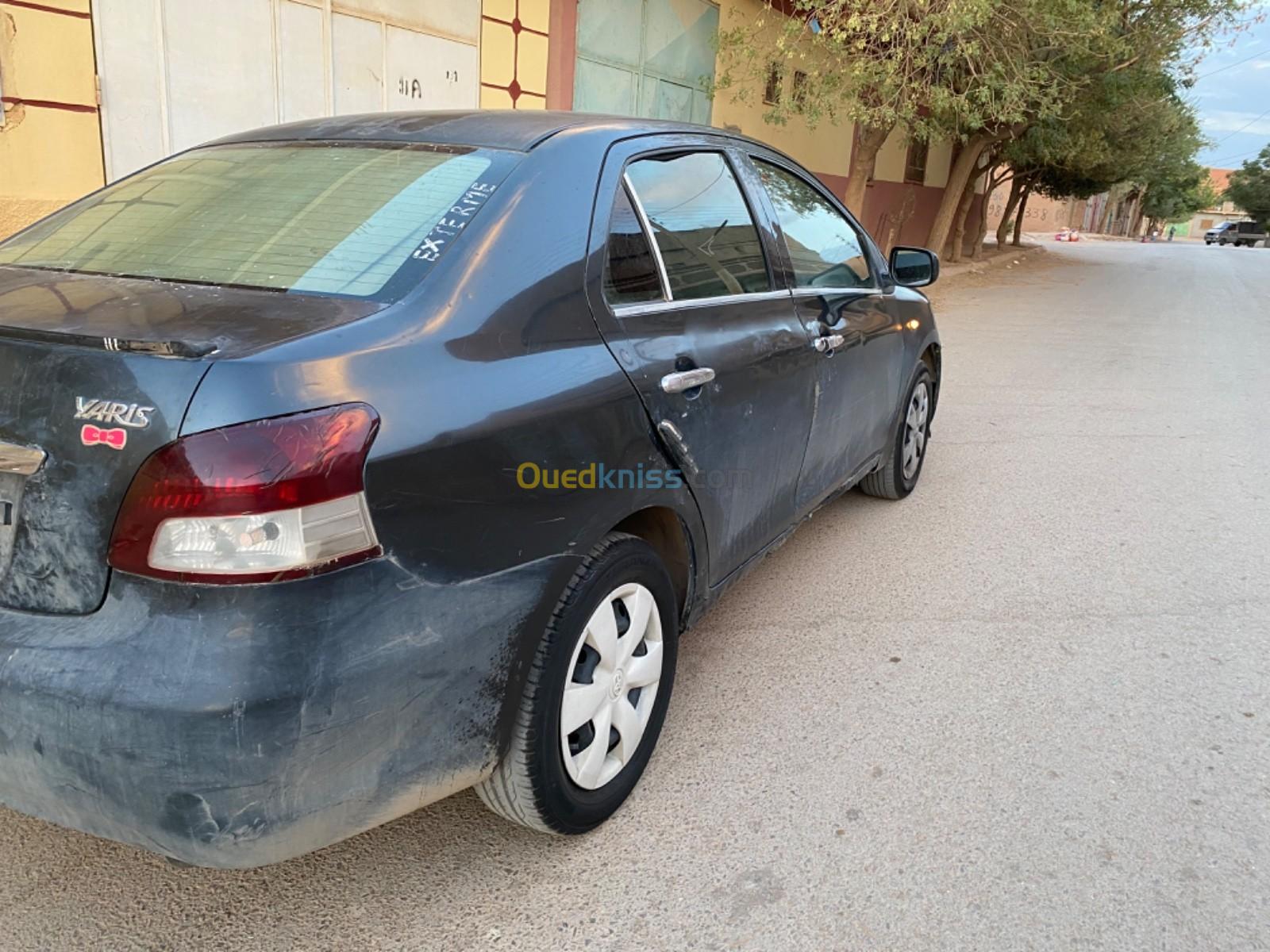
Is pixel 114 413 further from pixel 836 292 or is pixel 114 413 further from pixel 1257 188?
pixel 1257 188

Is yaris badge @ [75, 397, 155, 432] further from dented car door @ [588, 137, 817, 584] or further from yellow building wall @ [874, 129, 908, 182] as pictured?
yellow building wall @ [874, 129, 908, 182]

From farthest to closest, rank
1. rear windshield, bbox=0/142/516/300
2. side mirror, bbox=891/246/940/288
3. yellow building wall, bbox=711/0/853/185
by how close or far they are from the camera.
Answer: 1. yellow building wall, bbox=711/0/853/185
2. side mirror, bbox=891/246/940/288
3. rear windshield, bbox=0/142/516/300

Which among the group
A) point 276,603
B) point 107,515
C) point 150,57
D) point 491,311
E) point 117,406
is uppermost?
point 150,57

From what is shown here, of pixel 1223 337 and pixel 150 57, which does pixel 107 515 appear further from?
pixel 1223 337

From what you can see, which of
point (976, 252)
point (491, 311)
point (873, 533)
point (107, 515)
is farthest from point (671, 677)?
point (976, 252)

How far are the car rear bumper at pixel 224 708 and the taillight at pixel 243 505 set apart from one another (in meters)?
0.04

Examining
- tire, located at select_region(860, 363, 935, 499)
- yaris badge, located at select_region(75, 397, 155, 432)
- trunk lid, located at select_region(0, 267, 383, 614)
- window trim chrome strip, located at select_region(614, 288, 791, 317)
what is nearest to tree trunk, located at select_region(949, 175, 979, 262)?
tire, located at select_region(860, 363, 935, 499)

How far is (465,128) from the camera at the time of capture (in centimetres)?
270

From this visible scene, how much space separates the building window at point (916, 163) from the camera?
2286cm

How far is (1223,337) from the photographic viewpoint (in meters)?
12.4

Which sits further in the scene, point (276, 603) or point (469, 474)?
point (469, 474)

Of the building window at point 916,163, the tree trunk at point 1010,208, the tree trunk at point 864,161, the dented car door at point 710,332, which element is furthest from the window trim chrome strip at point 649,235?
the tree trunk at point 1010,208

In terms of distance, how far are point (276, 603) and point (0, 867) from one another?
4.19 ft

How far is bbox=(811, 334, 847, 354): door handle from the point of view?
3.47 meters
